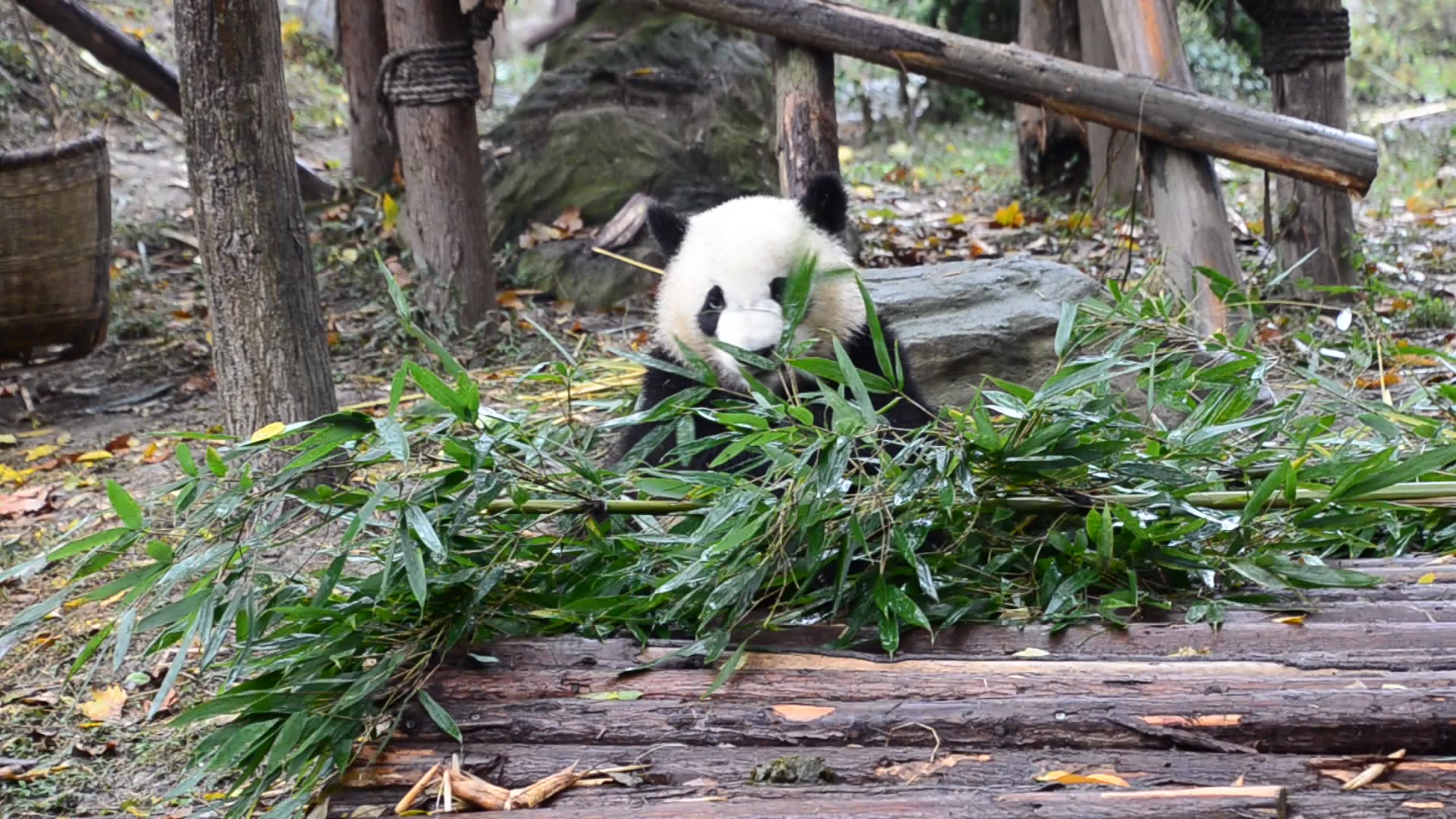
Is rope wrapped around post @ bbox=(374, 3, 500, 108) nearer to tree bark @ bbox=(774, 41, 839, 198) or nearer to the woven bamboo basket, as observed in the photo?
the woven bamboo basket

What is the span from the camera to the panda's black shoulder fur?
2.97 m

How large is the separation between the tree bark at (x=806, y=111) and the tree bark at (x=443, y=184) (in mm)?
1363

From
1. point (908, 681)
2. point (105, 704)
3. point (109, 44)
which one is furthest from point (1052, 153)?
point (105, 704)

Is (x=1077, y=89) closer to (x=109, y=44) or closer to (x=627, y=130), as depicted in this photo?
(x=627, y=130)

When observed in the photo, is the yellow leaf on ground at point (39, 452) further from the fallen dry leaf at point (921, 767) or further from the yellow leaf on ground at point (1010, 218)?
the yellow leaf on ground at point (1010, 218)

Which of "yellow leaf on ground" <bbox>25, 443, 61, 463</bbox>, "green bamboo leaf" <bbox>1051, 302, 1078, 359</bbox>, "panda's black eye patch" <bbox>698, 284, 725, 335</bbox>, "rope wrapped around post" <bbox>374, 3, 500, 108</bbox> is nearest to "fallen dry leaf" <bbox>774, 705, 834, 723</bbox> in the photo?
"green bamboo leaf" <bbox>1051, 302, 1078, 359</bbox>

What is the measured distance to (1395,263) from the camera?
233 inches

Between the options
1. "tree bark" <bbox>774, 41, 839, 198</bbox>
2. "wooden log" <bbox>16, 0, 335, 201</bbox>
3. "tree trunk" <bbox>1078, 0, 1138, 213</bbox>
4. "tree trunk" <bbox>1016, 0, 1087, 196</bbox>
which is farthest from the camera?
"tree trunk" <bbox>1016, 0, 1087, 196</bbox>

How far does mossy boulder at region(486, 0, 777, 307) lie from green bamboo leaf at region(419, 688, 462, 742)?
3.89 m

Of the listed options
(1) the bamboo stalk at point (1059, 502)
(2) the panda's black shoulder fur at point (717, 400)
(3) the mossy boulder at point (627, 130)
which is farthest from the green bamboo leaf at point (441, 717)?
(3) the mossy boulder at point (627, 130)

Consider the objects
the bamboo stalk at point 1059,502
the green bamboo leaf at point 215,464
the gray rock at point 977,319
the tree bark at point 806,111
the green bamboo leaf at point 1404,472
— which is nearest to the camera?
the green bamboo leaf at point 215,464

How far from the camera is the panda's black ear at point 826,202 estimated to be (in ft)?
10.3

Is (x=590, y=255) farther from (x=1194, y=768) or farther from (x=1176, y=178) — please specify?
(x=1194, y=768)

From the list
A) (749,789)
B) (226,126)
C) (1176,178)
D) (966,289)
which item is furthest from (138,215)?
(749,789)
